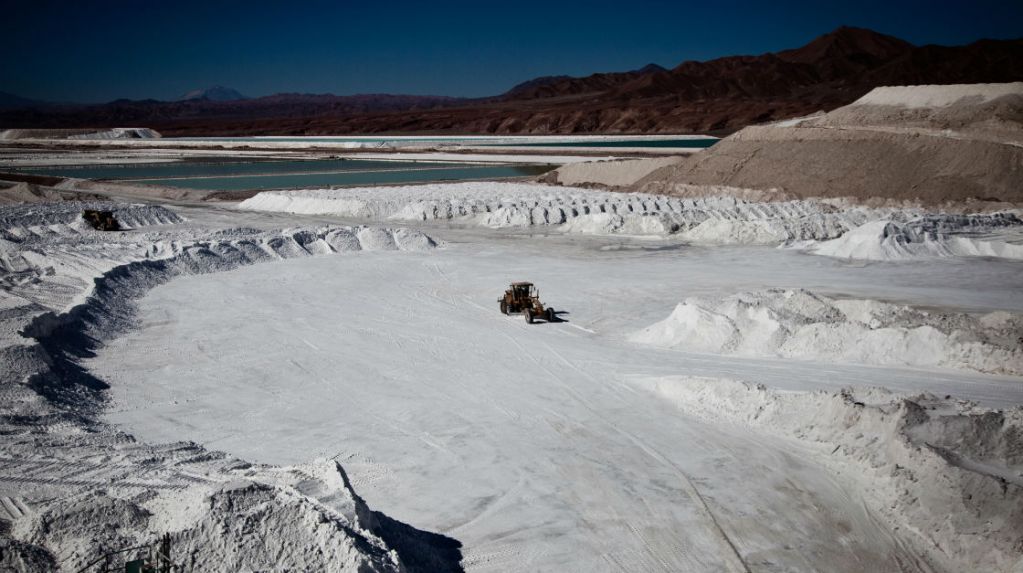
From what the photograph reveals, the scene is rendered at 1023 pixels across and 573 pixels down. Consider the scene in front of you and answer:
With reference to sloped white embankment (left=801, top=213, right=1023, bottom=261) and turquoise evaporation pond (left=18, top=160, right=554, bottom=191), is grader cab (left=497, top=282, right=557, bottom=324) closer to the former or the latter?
sloped white embankment (left=801, top=213, right=1023, bottom=261)

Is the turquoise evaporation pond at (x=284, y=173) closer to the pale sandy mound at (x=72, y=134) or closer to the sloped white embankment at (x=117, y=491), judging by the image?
the sloped white embankment at (x=117, y=491)

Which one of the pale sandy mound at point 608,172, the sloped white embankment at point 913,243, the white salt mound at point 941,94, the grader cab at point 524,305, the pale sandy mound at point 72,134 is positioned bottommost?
the grader cab at point 524,305

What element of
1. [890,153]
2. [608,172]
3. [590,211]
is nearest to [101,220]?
[590,211]

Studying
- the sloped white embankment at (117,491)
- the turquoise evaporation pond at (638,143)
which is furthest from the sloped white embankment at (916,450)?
the turquoise evaporation pond at (638,143)

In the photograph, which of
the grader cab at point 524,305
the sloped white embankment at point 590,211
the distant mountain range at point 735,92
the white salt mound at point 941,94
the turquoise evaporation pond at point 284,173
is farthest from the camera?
the distant mountain range at point 735,92

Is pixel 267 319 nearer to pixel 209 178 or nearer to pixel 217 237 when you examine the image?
pixel 217 237

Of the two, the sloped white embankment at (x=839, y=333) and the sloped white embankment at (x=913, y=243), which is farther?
the sloped white embankment at (x=913, y=243)

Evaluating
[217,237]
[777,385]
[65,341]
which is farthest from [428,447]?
[217,237]
